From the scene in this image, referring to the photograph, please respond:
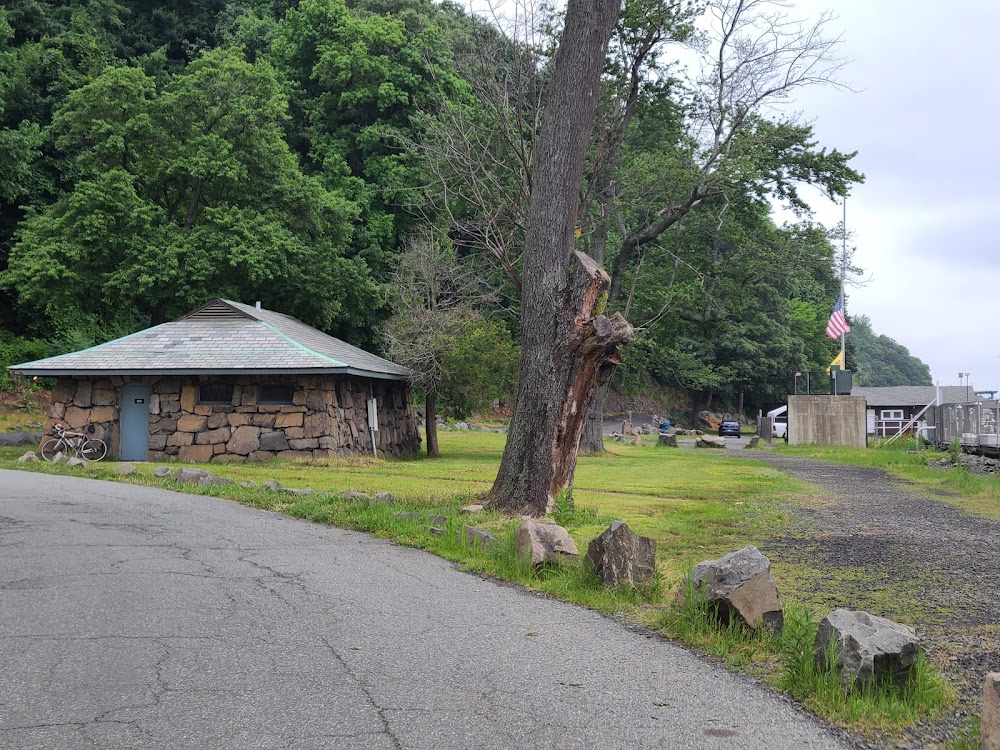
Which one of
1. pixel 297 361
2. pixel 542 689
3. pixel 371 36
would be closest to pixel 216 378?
pixel 297 361

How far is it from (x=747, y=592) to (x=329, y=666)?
2.72 metres

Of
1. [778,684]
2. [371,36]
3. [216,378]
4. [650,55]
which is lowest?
[778,684]

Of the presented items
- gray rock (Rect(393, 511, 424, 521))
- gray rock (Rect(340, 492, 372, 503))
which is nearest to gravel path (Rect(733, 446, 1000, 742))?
gray rock (Rect(393, 511, 424, 521))

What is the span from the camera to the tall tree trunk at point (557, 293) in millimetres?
11758

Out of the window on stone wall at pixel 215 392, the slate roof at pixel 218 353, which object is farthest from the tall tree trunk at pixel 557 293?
the window on stone wall at pixel 215 392

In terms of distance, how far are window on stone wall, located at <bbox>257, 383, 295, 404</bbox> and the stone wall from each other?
0.47ft

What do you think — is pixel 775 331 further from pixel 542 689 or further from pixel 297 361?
pixel 542 689

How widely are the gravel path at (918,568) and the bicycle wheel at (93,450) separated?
56.6ft

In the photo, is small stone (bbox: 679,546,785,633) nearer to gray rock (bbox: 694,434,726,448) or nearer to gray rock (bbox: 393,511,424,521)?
gray rock (bbox: 393,511,424,521)

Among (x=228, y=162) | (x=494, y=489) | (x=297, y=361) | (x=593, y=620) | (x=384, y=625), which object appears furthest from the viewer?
(x=228, y=162)

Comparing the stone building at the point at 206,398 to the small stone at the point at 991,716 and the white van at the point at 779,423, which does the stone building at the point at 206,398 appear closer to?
the small stone at the point at 991,716

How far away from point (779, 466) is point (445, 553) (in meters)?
18.5

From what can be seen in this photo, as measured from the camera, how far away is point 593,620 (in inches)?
256

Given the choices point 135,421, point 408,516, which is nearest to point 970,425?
point 408,516
